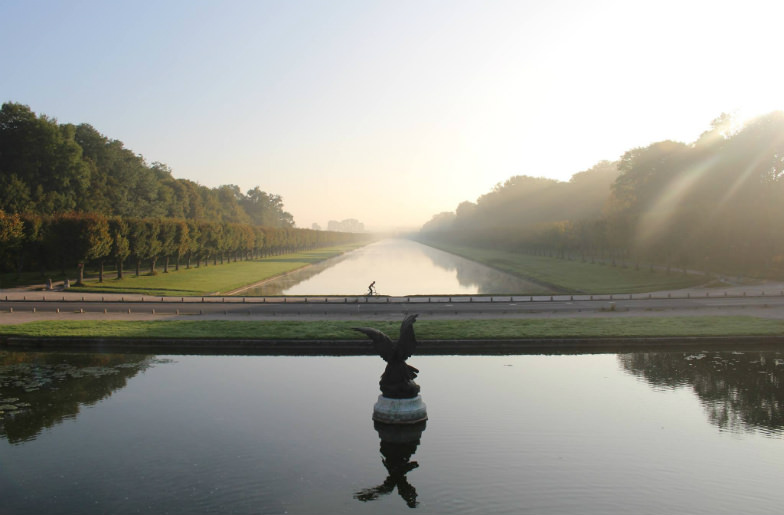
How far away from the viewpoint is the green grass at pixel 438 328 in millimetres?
27594

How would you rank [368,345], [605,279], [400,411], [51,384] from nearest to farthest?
1. [400,411]
2. [51,384]
3. [368,345]
4. [605,279]

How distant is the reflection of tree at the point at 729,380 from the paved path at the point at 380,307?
939 centimetres

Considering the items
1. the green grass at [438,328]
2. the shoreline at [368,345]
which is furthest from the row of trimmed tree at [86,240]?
the shoreline at [368,345]

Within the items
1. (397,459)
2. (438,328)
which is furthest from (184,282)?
(397,459)

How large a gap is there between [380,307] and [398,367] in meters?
20.8

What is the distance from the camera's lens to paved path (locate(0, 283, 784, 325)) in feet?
112

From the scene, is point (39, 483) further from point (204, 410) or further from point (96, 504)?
point (204, 410)

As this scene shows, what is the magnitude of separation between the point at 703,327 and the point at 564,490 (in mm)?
20496

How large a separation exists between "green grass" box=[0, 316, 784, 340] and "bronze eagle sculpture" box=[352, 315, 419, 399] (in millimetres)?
9619

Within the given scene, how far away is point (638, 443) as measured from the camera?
592 inches

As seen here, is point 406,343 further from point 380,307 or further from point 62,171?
point 62,171

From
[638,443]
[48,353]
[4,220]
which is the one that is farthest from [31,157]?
[638,443]

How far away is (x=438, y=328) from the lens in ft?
95.7

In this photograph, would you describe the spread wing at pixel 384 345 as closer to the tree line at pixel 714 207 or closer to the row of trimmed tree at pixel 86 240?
the row of trimmed tree at pixel 86 240
